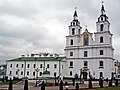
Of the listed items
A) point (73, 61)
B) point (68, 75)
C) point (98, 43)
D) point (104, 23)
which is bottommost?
point (68, 75)

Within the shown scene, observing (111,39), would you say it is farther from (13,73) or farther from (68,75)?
(13,73)

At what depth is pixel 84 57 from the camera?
65.3 m

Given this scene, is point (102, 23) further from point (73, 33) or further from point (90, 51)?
point (73, 33)

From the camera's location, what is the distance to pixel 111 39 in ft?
213

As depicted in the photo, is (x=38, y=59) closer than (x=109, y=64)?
No

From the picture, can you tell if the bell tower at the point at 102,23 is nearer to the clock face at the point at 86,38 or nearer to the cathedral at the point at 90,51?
the cathedral at the point at 90,51

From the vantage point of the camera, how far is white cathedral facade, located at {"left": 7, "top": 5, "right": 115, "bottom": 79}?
204ft

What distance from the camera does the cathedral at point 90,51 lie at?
6188 centimetres

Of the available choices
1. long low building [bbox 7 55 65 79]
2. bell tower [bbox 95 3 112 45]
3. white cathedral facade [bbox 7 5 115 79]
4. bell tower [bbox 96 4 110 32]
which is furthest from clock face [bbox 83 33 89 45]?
long low building [bbox 7 55 65 79]

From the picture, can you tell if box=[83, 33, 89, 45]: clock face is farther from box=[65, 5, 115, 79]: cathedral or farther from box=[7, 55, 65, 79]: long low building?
box=[7, 55, 65, 79]: long low building

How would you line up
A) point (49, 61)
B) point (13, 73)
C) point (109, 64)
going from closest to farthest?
point (109, 64), point (49, 61), point (13, 73)

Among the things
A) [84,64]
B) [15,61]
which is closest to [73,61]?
[84,64]

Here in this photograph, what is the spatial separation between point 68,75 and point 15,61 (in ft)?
66.1

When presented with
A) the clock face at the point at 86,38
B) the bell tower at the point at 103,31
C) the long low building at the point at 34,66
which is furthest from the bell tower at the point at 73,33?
the bell tower at the point at 103,31
